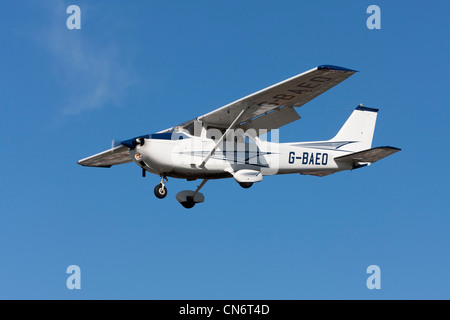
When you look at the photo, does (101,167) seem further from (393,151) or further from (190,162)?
(393,151)

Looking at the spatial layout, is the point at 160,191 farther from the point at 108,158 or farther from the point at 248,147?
the point at 108,158

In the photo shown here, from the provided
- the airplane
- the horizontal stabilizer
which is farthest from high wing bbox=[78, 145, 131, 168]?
the horizontal stabilizer

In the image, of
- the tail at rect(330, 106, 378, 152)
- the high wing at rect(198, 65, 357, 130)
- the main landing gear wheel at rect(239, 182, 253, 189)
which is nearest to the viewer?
the high wing at rect(198, 65, 357, 130)

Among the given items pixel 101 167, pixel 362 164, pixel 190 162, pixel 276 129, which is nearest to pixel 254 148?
pixel 276 129

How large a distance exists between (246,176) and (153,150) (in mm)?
2435

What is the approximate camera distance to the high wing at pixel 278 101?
15.6 meters

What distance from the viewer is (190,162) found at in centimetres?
1683

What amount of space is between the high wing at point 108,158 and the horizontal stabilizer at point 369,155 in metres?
5.96

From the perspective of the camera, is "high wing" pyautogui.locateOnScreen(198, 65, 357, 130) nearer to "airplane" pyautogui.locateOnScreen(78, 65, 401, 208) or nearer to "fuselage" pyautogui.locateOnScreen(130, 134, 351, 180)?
"airplane" pyautogui.locateOnScreen(78, 65, 401, 208)

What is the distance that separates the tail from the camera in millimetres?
20375

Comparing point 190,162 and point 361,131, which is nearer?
point 190,162

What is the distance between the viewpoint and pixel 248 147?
1783 centimetres

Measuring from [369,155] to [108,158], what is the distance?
7404 millimetres

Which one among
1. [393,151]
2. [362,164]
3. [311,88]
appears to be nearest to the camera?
[311,88]
